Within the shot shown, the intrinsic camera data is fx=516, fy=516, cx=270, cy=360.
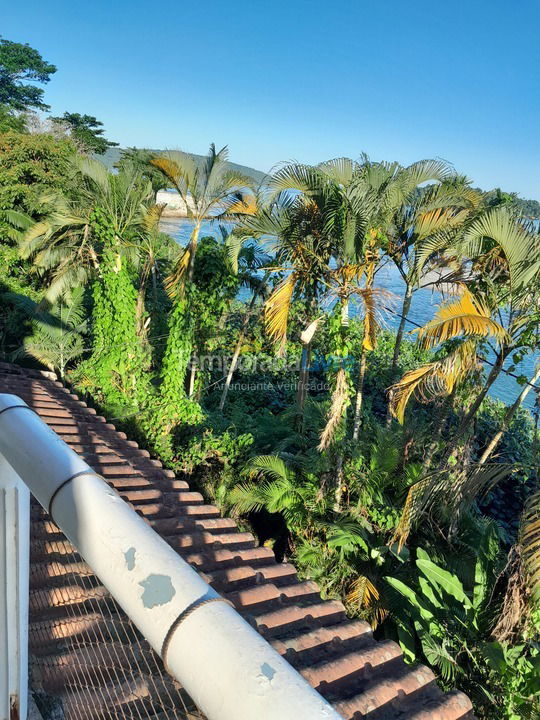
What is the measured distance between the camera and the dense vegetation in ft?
16.7

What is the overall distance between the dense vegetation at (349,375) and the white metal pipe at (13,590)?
368cm

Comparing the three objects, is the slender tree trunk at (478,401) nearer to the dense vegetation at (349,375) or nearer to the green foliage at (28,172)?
the dense vegetation at (349,375)

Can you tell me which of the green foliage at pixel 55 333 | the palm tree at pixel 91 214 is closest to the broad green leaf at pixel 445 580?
the palm tree at pixel 91 214

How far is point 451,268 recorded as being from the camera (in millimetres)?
7352

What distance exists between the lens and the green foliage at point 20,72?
4372 cm

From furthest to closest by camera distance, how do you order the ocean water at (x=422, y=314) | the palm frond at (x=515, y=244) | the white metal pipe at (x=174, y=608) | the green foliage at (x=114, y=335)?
the green foliage at (x=114, y=335) < the ocean water at (x=422, y=314) < the palm frond at (x=515, y=244) < the white metal pipe at (x=174, y=608)

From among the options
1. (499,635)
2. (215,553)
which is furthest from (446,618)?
(215,553)

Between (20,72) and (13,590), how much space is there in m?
56.0

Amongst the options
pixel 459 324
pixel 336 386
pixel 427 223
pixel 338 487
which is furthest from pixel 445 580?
pixel 427 223

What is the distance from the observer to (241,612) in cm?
295

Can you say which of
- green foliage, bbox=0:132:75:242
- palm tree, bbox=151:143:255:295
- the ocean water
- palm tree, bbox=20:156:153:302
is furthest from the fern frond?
green foliage, bbox=0:132:75:242

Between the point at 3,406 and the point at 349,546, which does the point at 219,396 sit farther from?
the point at 3,406

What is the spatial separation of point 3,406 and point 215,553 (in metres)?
2.86

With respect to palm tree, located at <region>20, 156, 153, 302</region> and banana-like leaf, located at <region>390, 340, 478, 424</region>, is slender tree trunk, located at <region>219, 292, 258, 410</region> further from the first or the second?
banana-like leaf, located at <region>390, 340, 478, 424</region>
